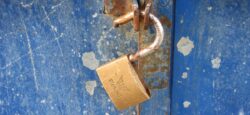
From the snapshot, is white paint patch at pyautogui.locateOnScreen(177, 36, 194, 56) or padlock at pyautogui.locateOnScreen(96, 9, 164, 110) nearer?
Result: padlock at pyautogui.locateOnScreen(96, 9, 164, 110)

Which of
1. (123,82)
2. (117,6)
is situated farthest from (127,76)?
(117,6)

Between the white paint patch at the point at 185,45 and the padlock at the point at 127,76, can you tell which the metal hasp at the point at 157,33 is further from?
the white paint patch at the point at 185,45

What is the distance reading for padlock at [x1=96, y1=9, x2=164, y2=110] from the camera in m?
0.72

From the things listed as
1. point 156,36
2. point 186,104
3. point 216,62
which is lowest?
point 186,104

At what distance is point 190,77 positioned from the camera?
0.86 meters

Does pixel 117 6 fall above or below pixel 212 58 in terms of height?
above

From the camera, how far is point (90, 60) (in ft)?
2.76

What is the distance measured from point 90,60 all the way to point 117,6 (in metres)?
0.15

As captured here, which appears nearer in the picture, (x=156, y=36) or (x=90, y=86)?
(x=156, y=36)

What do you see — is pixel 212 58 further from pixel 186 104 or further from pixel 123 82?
pixel 123 82

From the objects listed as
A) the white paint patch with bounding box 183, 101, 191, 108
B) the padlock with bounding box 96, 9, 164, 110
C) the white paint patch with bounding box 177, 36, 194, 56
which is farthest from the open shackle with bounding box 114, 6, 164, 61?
the white paint patch with bounding box 183, 101, 191, 108

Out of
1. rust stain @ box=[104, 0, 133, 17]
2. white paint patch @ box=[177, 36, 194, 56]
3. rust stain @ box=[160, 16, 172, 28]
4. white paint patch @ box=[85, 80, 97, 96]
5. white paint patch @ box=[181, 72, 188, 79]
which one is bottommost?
white paint patch @ box=[85, 80, 97, 96]

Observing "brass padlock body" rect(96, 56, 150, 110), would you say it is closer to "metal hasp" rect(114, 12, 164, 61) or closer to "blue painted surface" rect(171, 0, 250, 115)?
"metal hasp" rect(114, 12, 164, 61)

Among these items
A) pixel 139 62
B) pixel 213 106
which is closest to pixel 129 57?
pixel 139 62
